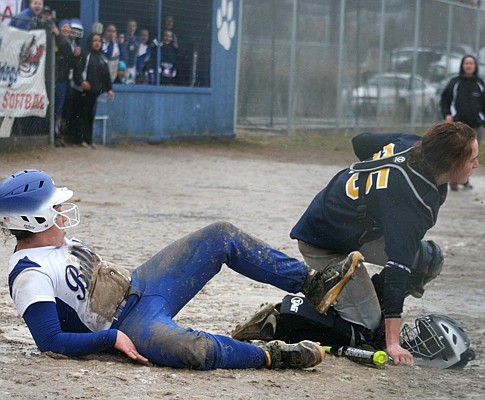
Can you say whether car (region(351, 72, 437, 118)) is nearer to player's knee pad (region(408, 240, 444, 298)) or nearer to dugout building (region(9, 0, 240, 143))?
dugout building (region(9, 0, 240, 143))

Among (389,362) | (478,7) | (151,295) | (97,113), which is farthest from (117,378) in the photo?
(478,7)

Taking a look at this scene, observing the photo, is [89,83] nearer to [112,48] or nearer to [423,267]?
[112,48]

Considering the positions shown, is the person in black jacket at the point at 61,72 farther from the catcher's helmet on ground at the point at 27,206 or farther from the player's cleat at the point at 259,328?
the catcher's helmet on ground at the point at 27,206

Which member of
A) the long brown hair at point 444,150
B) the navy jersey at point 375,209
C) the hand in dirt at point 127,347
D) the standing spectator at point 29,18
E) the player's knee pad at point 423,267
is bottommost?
the hand in dirt at point 127,347

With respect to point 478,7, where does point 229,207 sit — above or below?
below

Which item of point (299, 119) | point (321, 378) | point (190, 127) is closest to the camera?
point (321, 378)

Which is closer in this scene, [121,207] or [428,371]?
[428,371]

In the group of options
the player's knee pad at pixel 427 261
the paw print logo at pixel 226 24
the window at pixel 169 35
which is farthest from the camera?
the paw print logo at pixel 226 24

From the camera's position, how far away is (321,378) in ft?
15.1

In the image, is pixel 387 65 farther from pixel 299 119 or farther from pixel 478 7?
pixel 478 7

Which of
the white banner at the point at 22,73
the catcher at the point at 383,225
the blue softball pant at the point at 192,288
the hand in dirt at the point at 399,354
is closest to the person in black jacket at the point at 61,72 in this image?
the white banner at the point at 22,73

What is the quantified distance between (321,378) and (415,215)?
96cm

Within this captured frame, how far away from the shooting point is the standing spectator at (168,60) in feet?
59.6

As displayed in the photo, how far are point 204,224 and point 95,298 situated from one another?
5.03 metres
